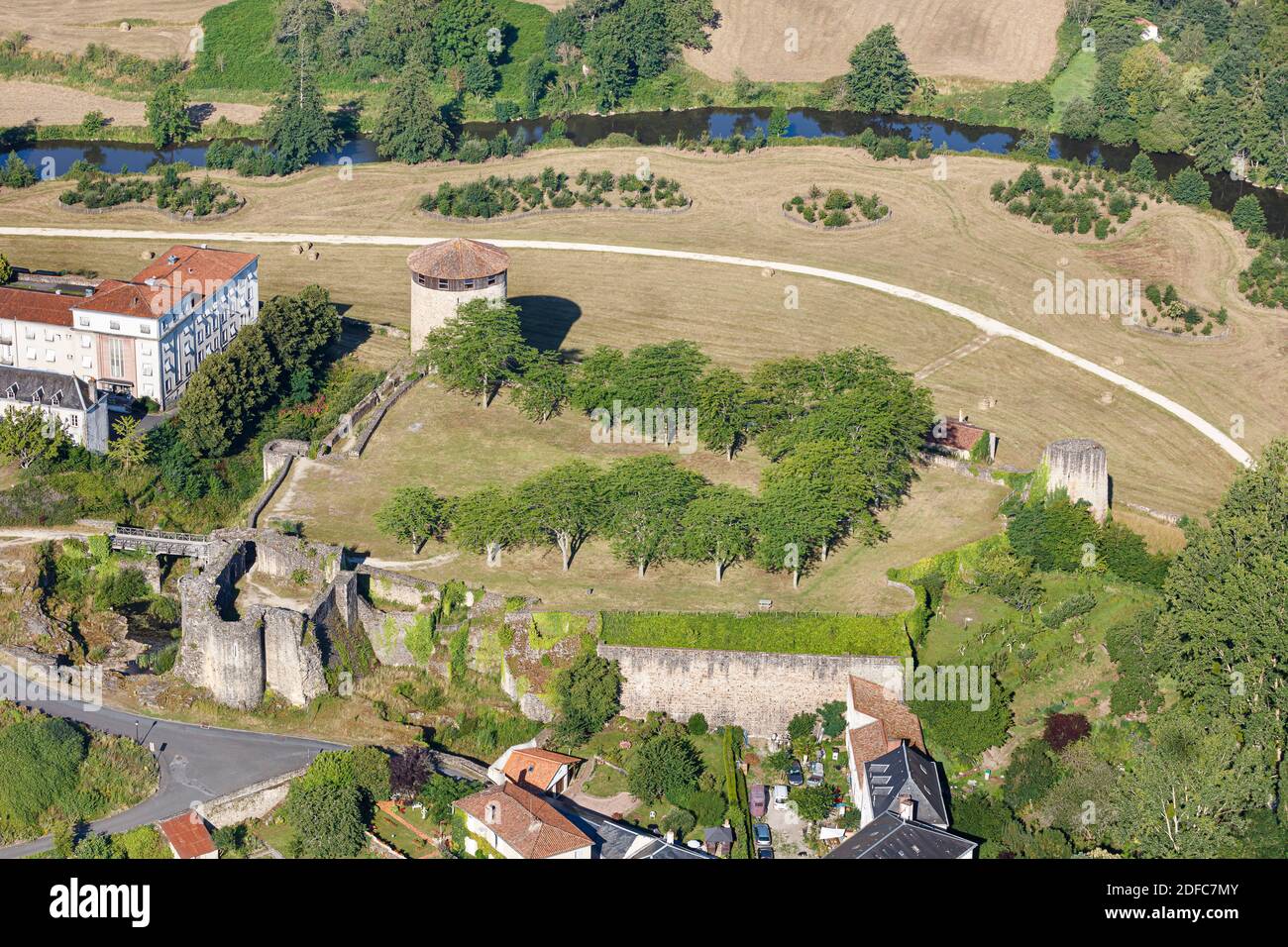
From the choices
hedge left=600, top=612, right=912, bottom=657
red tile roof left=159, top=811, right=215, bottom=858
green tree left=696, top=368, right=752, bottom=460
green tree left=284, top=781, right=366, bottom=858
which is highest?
green tree left=696, top=368, right=752, bottom=460

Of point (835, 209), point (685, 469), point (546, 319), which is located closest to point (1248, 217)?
point (835, 209)

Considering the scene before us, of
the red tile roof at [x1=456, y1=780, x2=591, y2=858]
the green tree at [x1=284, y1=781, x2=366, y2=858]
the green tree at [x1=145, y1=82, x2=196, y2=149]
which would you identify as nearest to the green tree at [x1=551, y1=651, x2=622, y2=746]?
the red tile roof at [x1=456, y1=780, x2=591, y2=858]

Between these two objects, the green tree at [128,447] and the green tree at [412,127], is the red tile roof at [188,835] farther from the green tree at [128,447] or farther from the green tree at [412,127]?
the green tree at [412,127]

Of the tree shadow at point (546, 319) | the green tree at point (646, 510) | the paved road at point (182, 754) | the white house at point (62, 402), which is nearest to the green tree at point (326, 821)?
the paved road at point (182, 754)

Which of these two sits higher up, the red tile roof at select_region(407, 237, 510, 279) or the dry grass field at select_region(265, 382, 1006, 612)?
the red tile roof at select_region(407, 237, 510, 279)

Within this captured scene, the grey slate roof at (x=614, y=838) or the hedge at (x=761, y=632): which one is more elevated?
the hedge at (x=761, y=632)

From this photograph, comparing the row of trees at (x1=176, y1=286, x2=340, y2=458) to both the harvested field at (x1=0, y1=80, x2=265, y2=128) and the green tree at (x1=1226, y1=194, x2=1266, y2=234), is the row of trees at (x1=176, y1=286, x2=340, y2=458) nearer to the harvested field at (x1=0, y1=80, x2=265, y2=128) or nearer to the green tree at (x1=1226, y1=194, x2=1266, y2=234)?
the harvested field at (x1=0, y1=80, x2=265, y2=128)
